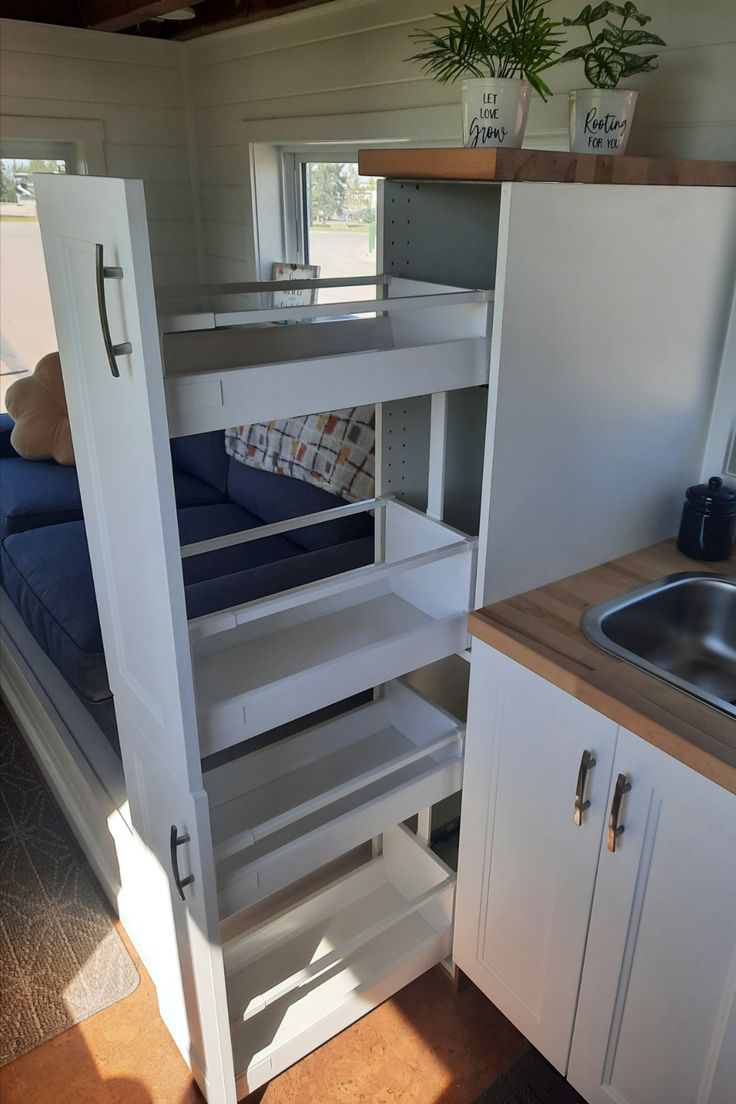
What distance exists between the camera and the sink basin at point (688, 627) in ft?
4.98

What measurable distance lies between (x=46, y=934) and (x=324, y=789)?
0.89 m

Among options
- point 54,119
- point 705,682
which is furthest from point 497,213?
point 54,119

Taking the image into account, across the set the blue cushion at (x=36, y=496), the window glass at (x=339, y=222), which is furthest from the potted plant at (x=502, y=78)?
the blue cushion at (x=36, y=496)

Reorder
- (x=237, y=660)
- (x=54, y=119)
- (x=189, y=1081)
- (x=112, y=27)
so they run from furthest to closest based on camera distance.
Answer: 1. (x=54, y=119)
2. (x=112, y=27)
3. (x=189, y=1081)
4. (x=237, y=660)

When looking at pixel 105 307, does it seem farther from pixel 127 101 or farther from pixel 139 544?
pixel 127 101

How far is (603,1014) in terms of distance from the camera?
4.55ft

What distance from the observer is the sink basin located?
1.52 meters

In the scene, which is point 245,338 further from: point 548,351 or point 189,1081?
point 189,1081

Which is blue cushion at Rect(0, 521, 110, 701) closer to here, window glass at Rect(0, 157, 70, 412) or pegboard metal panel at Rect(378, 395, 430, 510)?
pegboard metal panel at Rect(378, 395, 430, 510)

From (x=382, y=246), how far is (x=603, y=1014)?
1.44 m

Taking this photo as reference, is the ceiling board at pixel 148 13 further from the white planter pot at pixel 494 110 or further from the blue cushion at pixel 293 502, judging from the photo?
the white planter pot at pixel 494 110

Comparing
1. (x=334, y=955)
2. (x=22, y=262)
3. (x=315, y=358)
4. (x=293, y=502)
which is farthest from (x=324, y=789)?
(x=22, y=262)

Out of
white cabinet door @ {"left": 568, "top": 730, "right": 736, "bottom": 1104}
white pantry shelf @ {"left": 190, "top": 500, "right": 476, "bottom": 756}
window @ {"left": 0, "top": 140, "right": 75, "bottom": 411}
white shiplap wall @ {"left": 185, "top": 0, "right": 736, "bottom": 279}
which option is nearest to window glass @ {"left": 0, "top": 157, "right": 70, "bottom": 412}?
window @ {"left": 0, "top": 140, "right": 75, "bottom": 411}

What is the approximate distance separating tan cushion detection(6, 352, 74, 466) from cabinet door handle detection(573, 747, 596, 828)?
2759 mm
